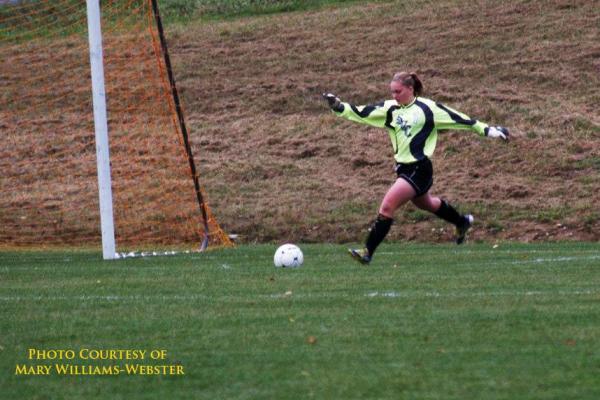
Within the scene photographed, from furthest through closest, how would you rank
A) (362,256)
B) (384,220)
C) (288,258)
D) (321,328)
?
(384,220) → (362,256) → (288,258) → (321,328)

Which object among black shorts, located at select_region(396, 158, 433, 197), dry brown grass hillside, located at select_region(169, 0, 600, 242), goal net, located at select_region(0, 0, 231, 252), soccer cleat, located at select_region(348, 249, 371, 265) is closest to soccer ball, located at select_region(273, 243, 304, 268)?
soccer cleat, located at select_region(348, 249, 371, 265)

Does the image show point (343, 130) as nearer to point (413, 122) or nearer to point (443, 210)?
point (443, 210)

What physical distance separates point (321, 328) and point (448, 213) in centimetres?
597

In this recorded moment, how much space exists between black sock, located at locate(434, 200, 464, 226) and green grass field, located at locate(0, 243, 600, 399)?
4.00ft

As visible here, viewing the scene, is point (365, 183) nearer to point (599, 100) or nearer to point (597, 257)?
point (599, 100)

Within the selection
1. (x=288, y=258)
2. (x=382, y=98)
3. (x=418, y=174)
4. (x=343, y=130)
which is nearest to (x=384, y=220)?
(x=418, y=174)

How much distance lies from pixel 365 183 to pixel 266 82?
625 centimetres

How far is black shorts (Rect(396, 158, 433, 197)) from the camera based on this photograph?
40.7ft

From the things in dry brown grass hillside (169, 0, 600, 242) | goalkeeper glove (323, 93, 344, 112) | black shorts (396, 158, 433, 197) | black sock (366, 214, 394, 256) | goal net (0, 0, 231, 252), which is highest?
goalkeeper glove (323, 93, 344, 112)

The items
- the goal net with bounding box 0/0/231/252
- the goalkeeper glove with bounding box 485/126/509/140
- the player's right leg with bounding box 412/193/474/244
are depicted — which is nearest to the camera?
the goalkeeper glove with bounding box 485/126/509/140

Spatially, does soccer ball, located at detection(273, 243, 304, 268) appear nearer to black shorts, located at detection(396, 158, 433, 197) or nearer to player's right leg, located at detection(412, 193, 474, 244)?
black shorts, located at detection(396, 158, 433, 197)

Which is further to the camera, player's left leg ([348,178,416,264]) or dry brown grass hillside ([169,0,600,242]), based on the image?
dry brown grass hillside ([169,0,600,242])

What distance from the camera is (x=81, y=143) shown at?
2262cm

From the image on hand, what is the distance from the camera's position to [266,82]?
26.4 m
